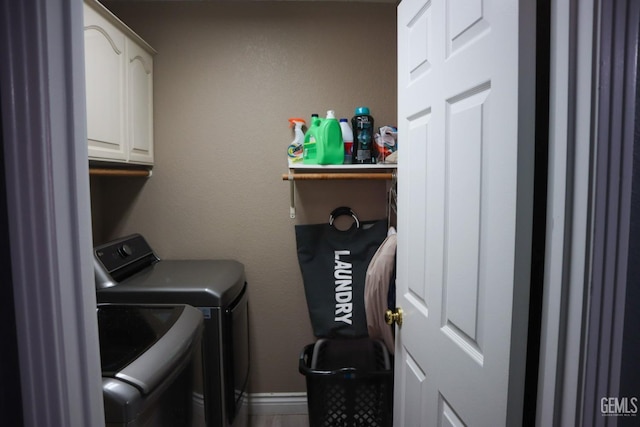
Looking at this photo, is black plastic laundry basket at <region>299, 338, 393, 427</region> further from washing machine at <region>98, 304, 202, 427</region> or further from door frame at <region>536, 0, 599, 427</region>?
door frame at <region>536, 0, 599, 427</region>

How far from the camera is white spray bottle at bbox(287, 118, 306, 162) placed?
1.96 m

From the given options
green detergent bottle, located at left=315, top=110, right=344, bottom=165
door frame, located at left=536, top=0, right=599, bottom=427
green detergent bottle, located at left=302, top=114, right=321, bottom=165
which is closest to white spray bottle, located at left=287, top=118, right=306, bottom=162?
green detergent bottle, located at left=302, top=114, right=321, bottom=165

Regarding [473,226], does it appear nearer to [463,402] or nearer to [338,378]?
[463,402]

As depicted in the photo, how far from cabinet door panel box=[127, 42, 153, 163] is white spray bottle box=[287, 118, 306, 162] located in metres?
0.80

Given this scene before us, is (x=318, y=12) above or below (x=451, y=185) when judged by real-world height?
above

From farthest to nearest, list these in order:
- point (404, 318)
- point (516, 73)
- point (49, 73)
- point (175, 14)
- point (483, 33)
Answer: point (175, 14) < point (404, 318) < point (483, 33) < point (516, 73) < point (49, 73)

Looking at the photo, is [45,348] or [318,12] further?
[318,12]

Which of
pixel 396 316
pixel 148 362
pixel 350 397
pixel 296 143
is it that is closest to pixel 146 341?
pixel 148 362

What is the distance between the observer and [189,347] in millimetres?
1105

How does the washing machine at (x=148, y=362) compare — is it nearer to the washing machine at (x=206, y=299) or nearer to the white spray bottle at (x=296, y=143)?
the washing machine at (x=206, y=299)

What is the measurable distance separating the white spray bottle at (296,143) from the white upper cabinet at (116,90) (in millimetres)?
808

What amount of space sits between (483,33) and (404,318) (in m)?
0.96

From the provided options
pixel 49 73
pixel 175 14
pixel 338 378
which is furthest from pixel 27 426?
pixel 175 14

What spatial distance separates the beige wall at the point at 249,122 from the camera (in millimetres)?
2041
